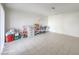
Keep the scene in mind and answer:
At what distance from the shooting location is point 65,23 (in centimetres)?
338

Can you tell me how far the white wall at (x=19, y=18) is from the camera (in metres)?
2.43

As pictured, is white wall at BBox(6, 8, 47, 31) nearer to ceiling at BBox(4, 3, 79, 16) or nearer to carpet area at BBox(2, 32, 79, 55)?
ceiling at BBox(4, 3, 79, 16)

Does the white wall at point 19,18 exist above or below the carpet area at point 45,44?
above

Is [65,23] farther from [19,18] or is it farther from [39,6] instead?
[19,18]

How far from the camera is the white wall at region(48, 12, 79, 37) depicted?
10.4 ft

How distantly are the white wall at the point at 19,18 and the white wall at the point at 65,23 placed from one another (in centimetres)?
47

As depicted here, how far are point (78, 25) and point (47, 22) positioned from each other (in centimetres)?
121

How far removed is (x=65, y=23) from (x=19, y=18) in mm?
1800

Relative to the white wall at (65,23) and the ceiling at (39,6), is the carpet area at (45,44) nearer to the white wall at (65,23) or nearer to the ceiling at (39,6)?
the white wall at (65,23)

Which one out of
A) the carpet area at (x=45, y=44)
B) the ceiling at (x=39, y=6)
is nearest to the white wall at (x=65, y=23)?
the carpet area at (x=45, y=44)

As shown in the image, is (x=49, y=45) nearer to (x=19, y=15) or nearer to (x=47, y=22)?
(x=47, y=22)

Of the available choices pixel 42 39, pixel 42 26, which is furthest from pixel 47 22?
pixel 42 39

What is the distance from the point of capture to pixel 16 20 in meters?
2.62

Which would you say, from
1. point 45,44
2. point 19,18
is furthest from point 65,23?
point 19,18
